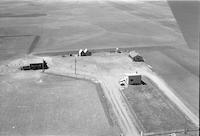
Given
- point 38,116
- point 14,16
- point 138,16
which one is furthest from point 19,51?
point 138,16

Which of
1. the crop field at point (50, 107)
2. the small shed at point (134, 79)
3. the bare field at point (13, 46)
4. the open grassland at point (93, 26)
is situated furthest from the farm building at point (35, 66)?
the small shed at point (134, 79)

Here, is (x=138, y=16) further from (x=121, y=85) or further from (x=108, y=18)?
(x=121, y=85)

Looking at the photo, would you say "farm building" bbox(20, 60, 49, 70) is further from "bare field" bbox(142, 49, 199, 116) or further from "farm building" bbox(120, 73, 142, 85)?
"bare field" bbox(142, 49, 199, 116)

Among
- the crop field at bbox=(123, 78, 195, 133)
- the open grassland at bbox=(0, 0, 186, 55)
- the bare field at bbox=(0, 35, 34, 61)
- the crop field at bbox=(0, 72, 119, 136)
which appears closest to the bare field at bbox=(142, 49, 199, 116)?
the crop field at bbox=(123, 78, 195, 133)

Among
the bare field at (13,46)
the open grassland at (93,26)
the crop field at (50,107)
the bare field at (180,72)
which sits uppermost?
the open grassland at (93,26)

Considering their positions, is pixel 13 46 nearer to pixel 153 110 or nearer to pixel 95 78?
pixel 95 78

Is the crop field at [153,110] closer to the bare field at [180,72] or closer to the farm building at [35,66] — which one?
the bare field at [180,72]
